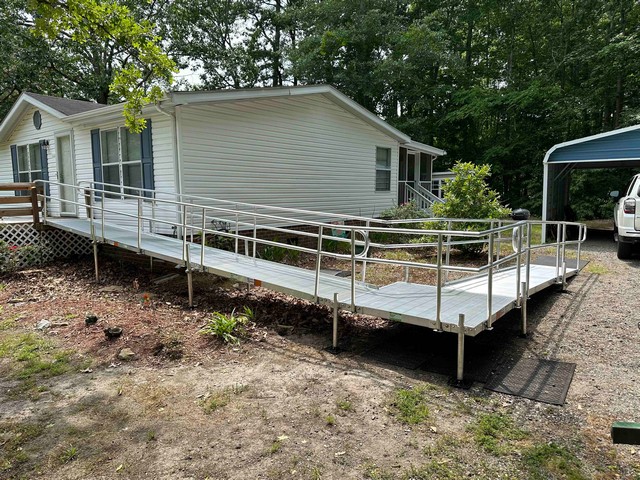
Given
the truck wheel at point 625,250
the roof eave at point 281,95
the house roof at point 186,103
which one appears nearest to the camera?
the roof eave at point 281,95

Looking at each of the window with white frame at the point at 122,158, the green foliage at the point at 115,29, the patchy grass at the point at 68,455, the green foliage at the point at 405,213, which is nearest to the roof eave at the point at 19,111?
the window with white frame at the point at 122,158

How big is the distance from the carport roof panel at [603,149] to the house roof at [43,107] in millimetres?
13126

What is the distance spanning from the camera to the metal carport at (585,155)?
12.2 metres

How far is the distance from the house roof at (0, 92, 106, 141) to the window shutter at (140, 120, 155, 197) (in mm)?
3055

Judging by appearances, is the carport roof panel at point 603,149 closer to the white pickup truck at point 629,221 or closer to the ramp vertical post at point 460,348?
the white pickup truck at point 629,221

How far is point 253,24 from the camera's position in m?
29.6

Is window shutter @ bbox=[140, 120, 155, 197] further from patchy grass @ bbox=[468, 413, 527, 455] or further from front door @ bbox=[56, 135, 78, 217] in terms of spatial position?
patchy grass @ bbox=[468, 413, 527, 455]

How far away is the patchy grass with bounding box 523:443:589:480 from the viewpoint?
2.77 metres

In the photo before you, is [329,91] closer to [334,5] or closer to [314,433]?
[314,433]

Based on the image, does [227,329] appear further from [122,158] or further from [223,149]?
[122,158]

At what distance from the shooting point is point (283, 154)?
11547 millimetres

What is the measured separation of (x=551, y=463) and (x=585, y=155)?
12414 mm

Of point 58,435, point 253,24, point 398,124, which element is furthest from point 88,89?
point 58,435

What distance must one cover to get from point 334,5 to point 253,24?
7748mm
